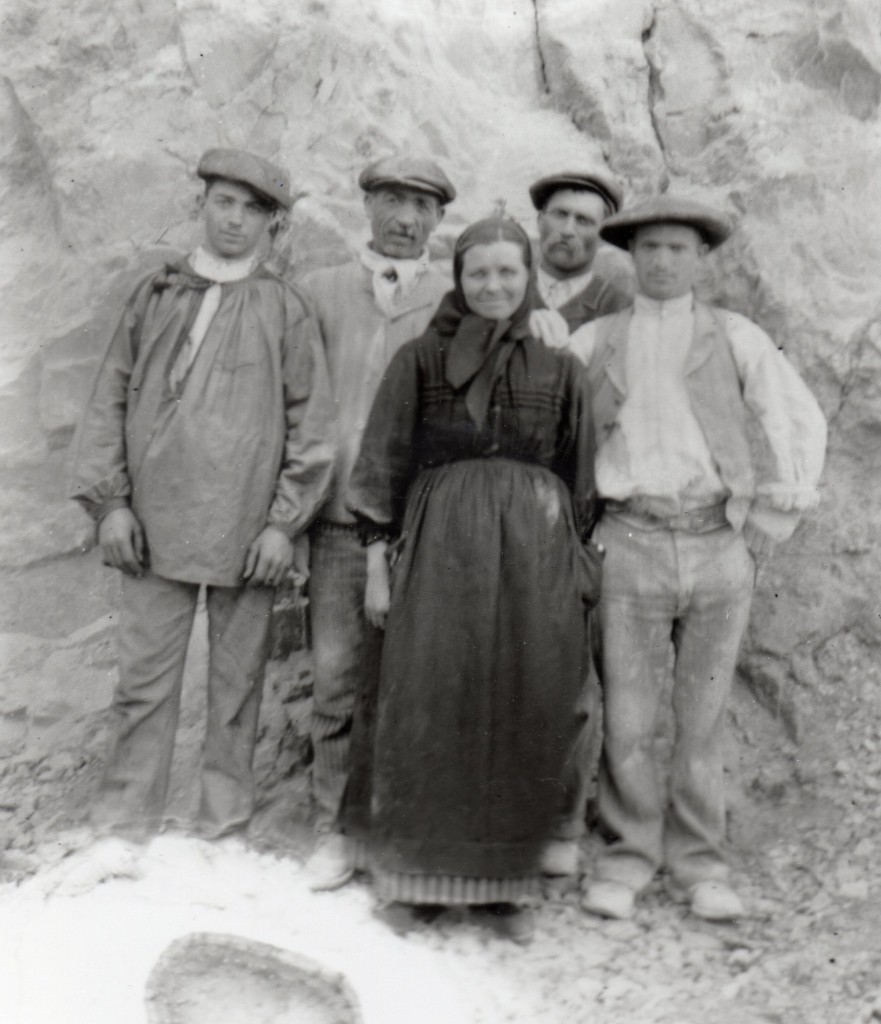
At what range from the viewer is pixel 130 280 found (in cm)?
412

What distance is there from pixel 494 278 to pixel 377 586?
Answer: 0.88 m

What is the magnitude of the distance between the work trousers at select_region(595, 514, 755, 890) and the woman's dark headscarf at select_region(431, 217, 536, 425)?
1.85 feet

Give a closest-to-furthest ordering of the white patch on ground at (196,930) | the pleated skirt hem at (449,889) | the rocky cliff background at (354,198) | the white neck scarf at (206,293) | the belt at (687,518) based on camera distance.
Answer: the white patch on ground at (196,930) → the pleated skirt hem at (449,889) → the belt at (687,518) → the white neck scarf at (206,293) → the rocky cliff background at (354,198)

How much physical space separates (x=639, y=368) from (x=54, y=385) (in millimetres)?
1950

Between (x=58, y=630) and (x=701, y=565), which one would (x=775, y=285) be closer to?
(x=701, y=565)

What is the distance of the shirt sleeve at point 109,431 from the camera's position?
350 cm

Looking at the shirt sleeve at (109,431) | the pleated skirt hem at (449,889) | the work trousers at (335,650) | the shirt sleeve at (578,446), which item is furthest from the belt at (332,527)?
the pleated skirt hem at (449,889)

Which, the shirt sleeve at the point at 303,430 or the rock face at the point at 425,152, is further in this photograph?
the rock face at the point at 425,152

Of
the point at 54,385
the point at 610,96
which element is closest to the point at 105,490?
the point at 54,385

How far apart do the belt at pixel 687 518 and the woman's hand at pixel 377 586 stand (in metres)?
0.69

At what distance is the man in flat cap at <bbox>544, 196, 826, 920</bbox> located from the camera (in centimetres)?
342

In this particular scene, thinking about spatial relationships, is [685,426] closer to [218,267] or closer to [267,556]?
[267,556]

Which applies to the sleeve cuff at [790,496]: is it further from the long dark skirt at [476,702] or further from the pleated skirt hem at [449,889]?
the pleated skirt hem at [449,889]

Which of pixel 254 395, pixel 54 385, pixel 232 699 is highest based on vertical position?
pixel 254 395
